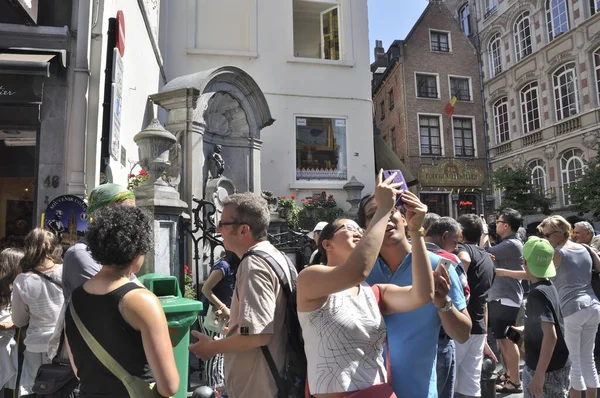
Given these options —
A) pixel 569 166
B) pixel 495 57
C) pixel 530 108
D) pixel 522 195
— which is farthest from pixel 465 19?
pixel 522 195

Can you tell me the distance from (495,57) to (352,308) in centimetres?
2789

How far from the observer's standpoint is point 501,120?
2527 centimetres

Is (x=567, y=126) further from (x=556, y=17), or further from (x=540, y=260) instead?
(x=540, y=260)

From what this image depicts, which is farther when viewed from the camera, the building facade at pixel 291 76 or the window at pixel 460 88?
the window at pixel 460 88

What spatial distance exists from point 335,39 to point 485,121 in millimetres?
14390

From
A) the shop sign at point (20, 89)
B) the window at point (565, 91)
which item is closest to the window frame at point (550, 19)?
the window at point (565, 91)

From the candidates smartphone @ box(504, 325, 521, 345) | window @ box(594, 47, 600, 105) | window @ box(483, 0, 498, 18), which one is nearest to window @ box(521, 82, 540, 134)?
window @ box(594, 47, 600, 105)

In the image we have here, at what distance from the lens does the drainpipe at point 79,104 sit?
21.4 ft

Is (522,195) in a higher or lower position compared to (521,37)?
lower

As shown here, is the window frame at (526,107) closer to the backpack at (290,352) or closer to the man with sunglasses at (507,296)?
the man with sunglasses at (507,296)

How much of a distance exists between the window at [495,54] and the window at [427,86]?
3.71m

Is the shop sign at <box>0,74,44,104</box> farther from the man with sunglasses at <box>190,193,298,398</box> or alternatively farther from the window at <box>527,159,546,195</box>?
the window at <box>527,159,546,195</box>

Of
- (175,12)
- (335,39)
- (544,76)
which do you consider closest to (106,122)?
(175,12)

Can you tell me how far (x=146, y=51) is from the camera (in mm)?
10617
